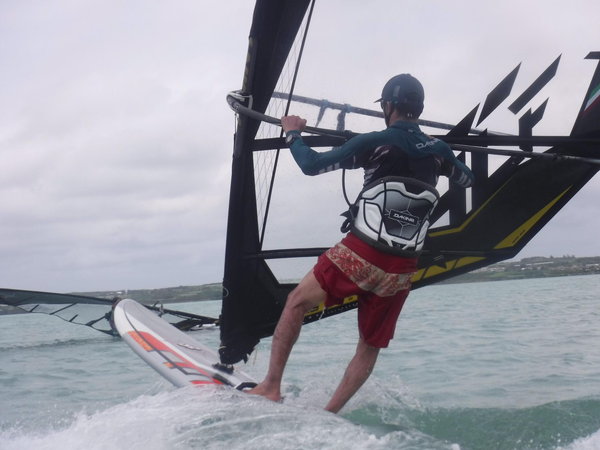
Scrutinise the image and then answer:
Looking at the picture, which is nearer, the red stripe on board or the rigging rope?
the rigging rope

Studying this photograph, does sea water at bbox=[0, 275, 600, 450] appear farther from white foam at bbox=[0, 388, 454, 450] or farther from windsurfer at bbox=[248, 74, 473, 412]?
windsurfer at bbox=[248, 74, 473, 412]

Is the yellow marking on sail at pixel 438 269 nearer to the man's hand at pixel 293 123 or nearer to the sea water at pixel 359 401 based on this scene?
the sea water at pixel 359 401

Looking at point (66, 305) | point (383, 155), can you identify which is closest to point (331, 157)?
point (383, 155)

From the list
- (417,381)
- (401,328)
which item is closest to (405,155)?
(417,381)

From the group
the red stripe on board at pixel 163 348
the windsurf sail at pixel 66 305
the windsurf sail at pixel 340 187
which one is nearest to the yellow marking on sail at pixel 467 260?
the windsurf sail at pixel 340 187

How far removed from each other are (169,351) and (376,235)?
200 cm

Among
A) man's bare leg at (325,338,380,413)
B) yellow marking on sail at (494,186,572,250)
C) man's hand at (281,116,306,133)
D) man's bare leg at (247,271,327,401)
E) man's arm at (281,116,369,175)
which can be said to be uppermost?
man's hand at (281,116,306,133)

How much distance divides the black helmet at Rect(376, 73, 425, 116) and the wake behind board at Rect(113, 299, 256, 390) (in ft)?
6.22

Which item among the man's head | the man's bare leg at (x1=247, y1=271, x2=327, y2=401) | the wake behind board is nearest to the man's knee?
the man's bare leg at (x1=247, y1=271, x2=327, y2=401)

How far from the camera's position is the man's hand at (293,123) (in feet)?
11.6

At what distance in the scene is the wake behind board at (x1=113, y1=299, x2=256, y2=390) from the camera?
4.15 metres

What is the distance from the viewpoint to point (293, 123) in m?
3.54

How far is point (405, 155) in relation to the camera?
3.27 metres

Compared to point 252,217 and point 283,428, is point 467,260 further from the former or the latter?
point 283,428
